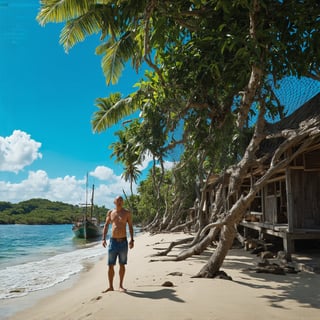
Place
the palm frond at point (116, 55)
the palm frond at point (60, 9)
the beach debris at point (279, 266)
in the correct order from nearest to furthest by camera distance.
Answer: the beach debris at point (279, 266) < the palm frond at point (60, 9) < the palm frond at point (116, 55)

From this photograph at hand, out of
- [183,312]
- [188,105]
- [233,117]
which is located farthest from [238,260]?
[183,312]

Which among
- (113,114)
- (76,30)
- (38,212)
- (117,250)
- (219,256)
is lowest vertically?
(219,256)

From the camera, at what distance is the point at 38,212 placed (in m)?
102

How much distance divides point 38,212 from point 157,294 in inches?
4082

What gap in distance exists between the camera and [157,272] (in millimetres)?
7547

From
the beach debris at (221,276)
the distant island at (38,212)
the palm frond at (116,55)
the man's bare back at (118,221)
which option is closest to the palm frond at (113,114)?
the palm frond at (116,55)

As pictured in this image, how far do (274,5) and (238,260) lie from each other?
6.30 m

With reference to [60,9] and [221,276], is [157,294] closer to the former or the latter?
[221,276]

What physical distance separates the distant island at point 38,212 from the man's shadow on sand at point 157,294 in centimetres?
8378

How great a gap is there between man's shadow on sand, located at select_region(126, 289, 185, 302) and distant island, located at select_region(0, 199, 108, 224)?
8378 cm

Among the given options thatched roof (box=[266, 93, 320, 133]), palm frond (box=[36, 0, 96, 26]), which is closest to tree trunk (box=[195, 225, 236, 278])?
thatched roof (box=[266, 93, 320, 133])

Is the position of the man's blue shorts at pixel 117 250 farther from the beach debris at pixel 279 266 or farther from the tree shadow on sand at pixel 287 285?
the beach debris at pixel 279 266

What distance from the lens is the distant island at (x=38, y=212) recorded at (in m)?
93.6

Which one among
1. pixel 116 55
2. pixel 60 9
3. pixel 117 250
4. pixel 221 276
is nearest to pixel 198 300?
pixel 117 250
